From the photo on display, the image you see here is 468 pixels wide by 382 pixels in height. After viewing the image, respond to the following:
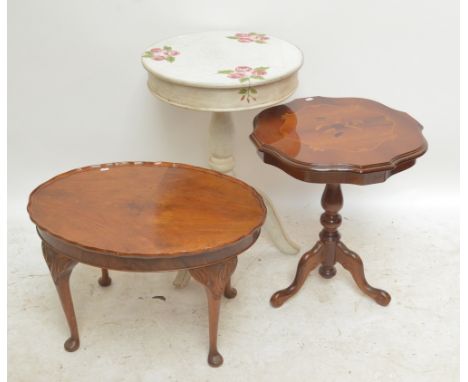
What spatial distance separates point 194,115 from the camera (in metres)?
3.48

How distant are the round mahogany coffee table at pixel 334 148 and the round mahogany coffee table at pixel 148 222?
23 cm

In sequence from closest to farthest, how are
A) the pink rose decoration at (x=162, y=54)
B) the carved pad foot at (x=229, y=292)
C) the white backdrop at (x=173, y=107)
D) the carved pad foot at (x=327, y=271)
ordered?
the pink rose decoration at (x=162, y=54) → the carved pad foot at (x=229, y=292) → the carved pad foot at (x=327, y=271) → the white backdrop at (x=173, y=107)

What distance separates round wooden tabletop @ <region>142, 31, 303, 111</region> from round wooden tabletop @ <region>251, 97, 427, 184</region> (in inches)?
4.8

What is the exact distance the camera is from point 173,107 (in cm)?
346

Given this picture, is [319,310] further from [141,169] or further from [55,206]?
[55,206]

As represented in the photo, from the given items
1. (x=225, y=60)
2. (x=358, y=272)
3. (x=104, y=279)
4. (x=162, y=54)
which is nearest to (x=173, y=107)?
(x=162, y=54)

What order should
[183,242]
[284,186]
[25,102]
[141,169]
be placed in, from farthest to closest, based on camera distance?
1. [284,186]
2. [25,102]
3. [141,169]
4. [183,242]

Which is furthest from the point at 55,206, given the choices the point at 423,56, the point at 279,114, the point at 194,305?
the point at 423,56

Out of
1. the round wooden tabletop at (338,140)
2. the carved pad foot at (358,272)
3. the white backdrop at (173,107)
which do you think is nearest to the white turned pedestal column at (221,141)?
the round wooden tabletop at (338,140)

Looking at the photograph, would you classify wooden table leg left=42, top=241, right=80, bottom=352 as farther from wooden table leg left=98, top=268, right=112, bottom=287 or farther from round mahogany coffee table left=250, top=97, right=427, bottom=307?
round mahogany coffee table left=250, top=97, right=427, bottom=307

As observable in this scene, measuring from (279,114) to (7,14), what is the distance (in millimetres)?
1424

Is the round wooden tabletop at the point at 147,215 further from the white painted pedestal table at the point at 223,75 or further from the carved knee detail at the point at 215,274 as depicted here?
the white painted pedestal table at the point at 223,75

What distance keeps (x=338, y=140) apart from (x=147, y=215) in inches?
31.0

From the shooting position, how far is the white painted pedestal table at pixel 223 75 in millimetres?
2664
